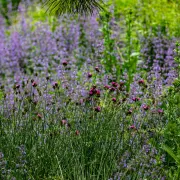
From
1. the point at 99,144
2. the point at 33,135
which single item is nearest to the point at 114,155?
the point at 99,144

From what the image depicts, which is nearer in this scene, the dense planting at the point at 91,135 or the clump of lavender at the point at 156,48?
the dense planting at the point at 91,135

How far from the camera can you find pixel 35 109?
448 cm

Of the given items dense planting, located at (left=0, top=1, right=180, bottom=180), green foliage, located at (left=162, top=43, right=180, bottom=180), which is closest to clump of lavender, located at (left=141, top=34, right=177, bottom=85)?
dense planting, located at (left=0, top=1, right=180, bottom=180)

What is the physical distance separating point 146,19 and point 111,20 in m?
0.92

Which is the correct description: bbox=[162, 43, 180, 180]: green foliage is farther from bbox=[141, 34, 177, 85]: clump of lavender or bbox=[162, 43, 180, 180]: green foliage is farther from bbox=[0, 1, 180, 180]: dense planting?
bbox=[141, 34, 177, 85]: clump of lavender

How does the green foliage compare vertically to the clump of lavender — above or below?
below

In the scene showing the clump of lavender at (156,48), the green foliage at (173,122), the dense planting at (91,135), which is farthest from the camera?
the clump of lavender at (156,48)

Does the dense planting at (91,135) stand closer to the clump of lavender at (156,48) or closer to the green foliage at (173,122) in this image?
the green foliage at (173,122)

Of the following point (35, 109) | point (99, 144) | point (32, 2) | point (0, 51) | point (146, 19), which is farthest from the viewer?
point (32, 2)

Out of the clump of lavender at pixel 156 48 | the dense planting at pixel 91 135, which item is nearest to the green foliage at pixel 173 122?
the dense planting at pixel 91 135

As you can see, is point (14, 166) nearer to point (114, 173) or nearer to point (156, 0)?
point (114, 173)

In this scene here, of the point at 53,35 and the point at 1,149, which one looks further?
the point at 53,35

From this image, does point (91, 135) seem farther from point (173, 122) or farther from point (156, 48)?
point (156, 48)

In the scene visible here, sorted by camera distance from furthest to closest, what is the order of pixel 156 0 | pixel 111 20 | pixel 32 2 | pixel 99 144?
1. pixel 32 2
2. pixel 156 0
3. pixel 111 20
4. pixel 99 144
